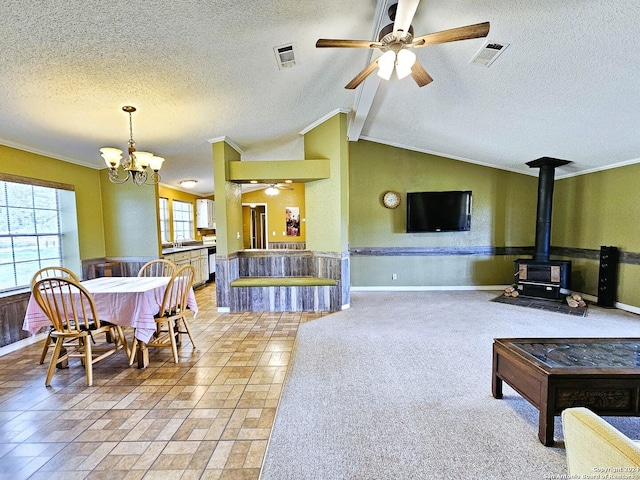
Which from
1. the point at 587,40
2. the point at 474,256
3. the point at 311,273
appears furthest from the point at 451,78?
the point at 474,256

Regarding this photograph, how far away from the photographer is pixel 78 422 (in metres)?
2.06

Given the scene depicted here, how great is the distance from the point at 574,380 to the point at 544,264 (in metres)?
4.13

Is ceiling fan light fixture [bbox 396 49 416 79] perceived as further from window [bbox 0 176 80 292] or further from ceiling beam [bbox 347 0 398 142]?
window [bbox 0 176 80 292]

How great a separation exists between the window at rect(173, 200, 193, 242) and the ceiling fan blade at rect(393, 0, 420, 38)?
6.45 m

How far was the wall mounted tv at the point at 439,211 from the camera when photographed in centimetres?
576

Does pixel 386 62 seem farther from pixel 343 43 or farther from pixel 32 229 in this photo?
pixel 32 229

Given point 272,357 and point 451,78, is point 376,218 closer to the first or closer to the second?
point 451,78

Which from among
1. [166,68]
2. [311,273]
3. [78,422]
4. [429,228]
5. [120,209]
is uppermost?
[166,68]

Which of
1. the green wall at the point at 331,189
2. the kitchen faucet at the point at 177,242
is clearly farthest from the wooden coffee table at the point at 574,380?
the kitchen faucet at the point at 177,242

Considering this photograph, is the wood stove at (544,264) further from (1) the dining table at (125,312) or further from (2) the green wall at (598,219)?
(1) the dining table at (125,312)

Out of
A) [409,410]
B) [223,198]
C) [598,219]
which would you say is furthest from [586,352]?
[223,198]

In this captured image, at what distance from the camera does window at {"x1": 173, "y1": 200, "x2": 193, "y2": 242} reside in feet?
23.1

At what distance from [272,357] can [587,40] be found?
4.00 metres

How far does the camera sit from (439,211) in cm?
584
